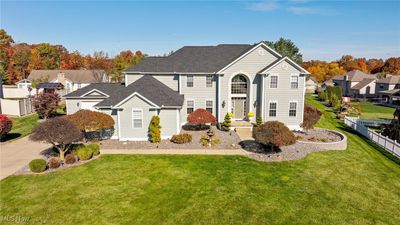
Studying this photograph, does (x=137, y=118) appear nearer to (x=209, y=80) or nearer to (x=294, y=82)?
(x=209, y=80)

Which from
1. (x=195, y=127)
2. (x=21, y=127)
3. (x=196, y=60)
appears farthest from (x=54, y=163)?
(x=196, y=60)

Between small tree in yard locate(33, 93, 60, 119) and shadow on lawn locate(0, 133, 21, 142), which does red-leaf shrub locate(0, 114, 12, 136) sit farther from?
small tree in yard locate(33, 93, 60, 119)

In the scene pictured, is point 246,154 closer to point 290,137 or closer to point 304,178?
point 290,137

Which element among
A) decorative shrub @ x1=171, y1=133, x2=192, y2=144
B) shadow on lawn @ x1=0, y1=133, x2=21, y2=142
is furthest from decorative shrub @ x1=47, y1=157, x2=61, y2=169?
shadow on lawn @ x1=0, y1=133, x2=21, y2=142

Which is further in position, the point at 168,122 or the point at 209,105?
the point at 209,105

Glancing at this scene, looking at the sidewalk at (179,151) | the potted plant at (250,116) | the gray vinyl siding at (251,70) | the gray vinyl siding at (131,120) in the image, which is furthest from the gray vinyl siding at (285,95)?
the gray vinyl siding at (131,120)

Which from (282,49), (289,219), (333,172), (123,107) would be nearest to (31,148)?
(123,107)

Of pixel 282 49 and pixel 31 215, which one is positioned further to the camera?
pixel 282 49
